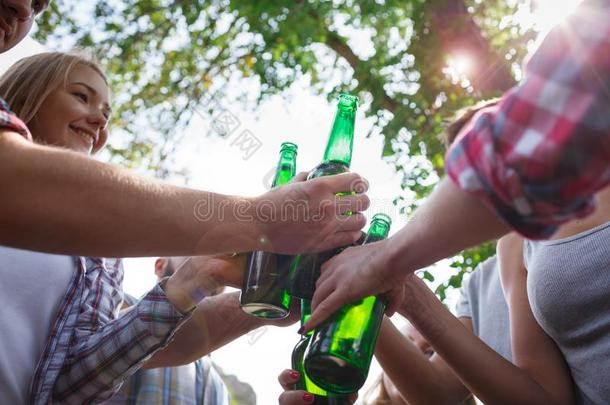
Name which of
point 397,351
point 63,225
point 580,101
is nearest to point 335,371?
point 397,351

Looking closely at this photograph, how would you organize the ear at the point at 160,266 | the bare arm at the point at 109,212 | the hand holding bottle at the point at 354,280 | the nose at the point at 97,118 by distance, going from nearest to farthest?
the bare arm at the point at 109,212 < the hand holding bottle at the point at 354,280 < the nose at the point at 97,118 < the ear at the point at 160,266

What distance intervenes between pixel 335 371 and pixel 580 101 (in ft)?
2.27

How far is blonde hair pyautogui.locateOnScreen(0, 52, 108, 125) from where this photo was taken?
1.68 metres

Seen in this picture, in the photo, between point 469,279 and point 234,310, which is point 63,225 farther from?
point 469,279

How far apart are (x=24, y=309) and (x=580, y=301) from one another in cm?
120

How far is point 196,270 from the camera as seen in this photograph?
1346 millimetres

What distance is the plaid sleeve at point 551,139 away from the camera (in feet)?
2.14

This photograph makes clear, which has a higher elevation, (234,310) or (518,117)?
(518,117)

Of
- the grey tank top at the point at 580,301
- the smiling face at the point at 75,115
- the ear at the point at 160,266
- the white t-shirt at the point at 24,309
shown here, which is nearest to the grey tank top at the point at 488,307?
the grey tank top at the point at 580,301

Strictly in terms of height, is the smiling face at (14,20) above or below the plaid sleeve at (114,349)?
above

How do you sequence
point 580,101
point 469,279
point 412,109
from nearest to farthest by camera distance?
1. point 580,101
2. point 469,279
3. point 412,109

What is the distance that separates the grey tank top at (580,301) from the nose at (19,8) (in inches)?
50.5

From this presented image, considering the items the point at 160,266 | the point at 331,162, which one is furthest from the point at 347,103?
the point at 160,266

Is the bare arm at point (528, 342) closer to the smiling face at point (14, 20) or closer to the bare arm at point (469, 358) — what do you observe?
the bare arm at point (469, 358)
